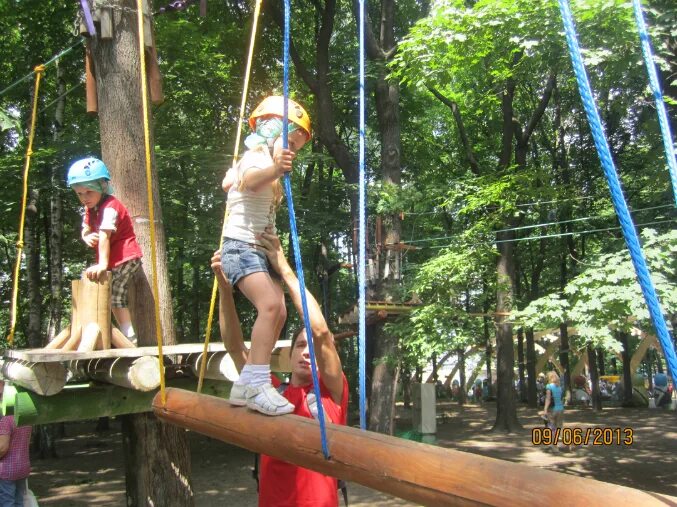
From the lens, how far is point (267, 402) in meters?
2.32

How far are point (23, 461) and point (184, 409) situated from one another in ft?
9.22

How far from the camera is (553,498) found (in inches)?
52.9

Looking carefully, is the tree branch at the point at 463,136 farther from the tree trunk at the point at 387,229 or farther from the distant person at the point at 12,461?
the distant person at the point at 12,461

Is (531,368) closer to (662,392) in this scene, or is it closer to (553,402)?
(662,392)

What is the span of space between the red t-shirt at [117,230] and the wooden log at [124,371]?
0.65 metres

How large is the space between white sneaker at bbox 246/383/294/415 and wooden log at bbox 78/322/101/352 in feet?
5.59

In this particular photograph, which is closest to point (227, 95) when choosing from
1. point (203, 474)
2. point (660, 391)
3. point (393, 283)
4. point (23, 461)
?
point (393, 283)

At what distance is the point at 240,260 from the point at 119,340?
1.74 m

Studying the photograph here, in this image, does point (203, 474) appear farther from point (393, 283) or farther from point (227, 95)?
point (227, 95)

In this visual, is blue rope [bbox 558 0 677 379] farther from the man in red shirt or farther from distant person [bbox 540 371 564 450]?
distant person [bbox 540 371 564 450]

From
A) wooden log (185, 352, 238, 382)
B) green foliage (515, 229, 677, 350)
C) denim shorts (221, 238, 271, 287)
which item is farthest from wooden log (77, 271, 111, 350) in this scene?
green foliage (515, 229, 677, 350)

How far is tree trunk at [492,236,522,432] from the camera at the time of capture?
1312 cm

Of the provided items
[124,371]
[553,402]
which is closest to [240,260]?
[124,371]

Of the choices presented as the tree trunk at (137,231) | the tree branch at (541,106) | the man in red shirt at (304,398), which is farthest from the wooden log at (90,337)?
the tree branch at (541,106)
